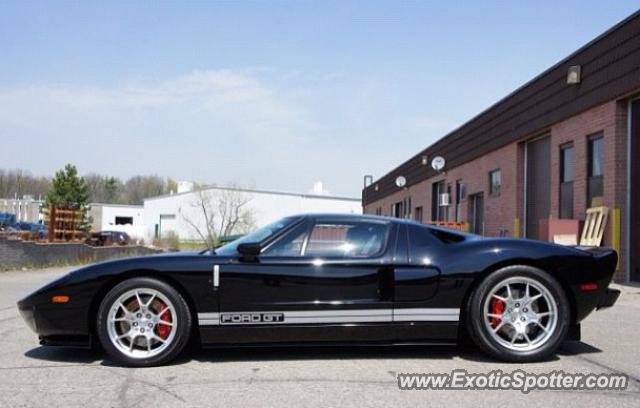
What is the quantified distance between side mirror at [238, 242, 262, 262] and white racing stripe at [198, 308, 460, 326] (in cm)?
41

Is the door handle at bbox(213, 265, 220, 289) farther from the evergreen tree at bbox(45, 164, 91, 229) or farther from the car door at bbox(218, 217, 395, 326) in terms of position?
the evergreen tree at bbox(45, 164, 91, 229)

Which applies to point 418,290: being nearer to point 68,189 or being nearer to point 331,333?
point 331,333

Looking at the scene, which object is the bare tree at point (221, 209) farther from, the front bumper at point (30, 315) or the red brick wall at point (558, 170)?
the front bumper at point (30, 315)

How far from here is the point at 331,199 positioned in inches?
2857

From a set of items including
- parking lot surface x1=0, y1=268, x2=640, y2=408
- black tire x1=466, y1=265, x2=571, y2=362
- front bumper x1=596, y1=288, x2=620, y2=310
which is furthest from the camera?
front bumper x1=596, y1=288, x2=620, y2=310

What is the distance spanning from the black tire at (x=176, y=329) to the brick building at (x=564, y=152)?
968 cm

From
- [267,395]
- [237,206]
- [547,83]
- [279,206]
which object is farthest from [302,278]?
[279,206]

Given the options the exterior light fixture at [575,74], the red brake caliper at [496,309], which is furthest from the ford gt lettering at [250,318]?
the exterior light fixture at [575,74]

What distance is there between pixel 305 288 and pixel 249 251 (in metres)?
0.51

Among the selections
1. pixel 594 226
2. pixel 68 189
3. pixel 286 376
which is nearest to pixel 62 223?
pixel 594 226

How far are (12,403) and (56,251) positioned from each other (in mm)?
18939

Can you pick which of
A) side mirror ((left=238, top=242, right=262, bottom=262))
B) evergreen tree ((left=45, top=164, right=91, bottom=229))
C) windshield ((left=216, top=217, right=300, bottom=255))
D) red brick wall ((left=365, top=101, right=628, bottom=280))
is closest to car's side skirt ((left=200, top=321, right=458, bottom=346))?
side mirror ((left=238, top=242, right=262, bottom=262))

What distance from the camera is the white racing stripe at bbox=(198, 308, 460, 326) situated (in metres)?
4.83

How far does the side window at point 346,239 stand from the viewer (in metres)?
5.04
